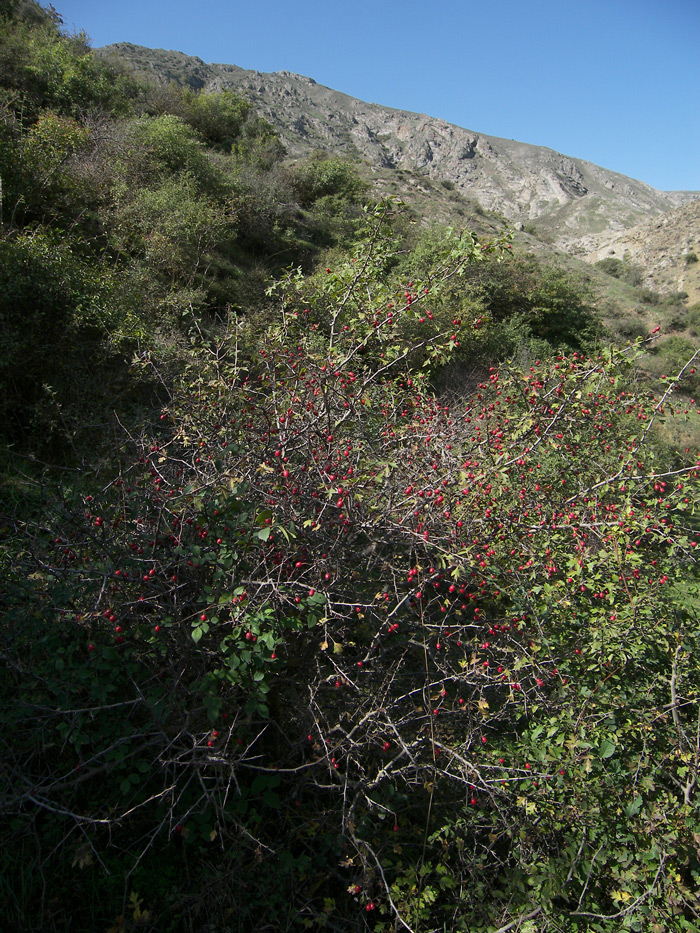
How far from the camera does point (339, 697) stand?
2643 millimetres

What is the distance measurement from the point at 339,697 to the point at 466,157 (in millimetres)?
→ 78377

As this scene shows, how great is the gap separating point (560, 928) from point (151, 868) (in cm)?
183

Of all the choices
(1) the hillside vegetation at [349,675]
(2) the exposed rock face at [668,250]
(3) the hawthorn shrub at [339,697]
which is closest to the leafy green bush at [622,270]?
(2) the exposed rock face at [668,250]

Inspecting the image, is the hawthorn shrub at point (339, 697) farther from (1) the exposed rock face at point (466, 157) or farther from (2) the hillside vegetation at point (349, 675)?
(1) the exposed rock face at point (466, 157)

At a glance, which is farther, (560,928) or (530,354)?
(530,354)

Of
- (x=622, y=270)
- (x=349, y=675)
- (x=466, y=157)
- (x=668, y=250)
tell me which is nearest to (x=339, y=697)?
(x=349, y=675)

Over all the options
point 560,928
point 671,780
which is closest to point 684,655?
point 671,780

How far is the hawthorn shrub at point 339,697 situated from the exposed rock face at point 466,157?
150 feet

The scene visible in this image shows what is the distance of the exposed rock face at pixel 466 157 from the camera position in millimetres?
47031

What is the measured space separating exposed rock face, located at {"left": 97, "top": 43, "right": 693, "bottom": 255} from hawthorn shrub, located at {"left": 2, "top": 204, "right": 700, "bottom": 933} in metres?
45.7

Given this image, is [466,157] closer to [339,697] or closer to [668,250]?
[668,250]

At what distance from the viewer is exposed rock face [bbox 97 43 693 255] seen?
154 ft

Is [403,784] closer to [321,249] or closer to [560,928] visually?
[560,928]

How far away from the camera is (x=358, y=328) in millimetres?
3244
